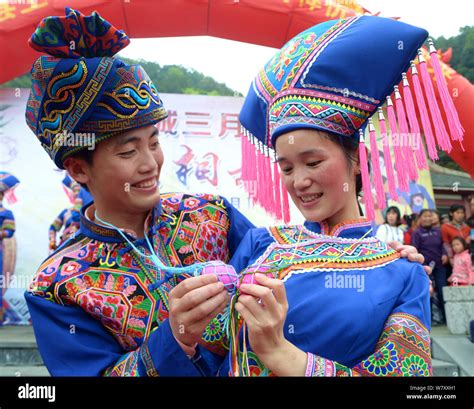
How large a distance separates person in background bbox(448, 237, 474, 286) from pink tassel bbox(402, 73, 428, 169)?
4493mm

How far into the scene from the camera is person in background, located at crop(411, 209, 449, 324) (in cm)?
577

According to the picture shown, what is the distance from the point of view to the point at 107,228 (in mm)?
1767

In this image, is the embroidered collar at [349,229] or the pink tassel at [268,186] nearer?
the embroidered collar at [349,229]

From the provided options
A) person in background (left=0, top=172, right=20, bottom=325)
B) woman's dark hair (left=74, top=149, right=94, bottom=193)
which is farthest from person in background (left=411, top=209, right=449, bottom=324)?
woman's dark hair (left=74, top=149, right=94, bottom=193)

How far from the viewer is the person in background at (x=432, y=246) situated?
227 inches

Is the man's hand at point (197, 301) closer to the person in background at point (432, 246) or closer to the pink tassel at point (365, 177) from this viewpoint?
the pink tassel at point (365, 177)

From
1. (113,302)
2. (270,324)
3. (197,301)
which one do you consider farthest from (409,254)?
(113,302)

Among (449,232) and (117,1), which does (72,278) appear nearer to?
(117,1)

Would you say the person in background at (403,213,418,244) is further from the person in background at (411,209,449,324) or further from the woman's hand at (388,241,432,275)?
the woman's hand at (388,241,432,275)

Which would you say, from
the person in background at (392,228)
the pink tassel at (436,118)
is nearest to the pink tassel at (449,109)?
the pink tassel at (436,118)

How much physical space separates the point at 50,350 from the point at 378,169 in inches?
42.2

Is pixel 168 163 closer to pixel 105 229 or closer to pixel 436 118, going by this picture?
pixel 105 229

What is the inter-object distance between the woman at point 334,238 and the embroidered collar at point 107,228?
37cm

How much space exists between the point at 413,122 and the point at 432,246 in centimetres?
451
